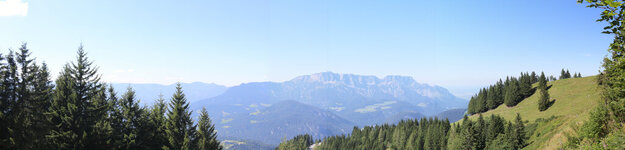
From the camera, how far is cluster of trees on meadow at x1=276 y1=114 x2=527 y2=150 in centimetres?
4695

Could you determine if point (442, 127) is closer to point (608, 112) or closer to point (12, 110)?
point (608, 112)

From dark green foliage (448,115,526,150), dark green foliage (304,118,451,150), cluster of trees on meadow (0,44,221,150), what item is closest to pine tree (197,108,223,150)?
cluster of trees on meadow (0,44,221,150)

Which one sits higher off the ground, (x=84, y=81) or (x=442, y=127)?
(x=84, y=81)

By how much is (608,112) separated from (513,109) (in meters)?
73.8

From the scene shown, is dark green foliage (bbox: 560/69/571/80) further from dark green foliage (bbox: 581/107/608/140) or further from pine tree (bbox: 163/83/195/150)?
pine tree (bbox: 163/83/195/150)

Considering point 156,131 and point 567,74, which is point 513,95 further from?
point 156,131

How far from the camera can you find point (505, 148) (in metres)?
44.9

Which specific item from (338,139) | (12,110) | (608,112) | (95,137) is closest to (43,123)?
(12,110)

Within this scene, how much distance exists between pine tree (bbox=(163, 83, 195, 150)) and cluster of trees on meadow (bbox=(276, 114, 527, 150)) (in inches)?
1933

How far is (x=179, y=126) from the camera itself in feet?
105

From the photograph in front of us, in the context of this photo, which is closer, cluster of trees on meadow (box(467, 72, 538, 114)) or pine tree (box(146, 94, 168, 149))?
pine tree (box(146, 94, 168, 149))

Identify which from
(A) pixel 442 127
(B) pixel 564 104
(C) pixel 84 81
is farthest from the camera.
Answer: (A) pixel 442 127

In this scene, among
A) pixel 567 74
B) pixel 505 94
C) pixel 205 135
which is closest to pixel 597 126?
pixel 205 135

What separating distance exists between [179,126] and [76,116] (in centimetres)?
982
